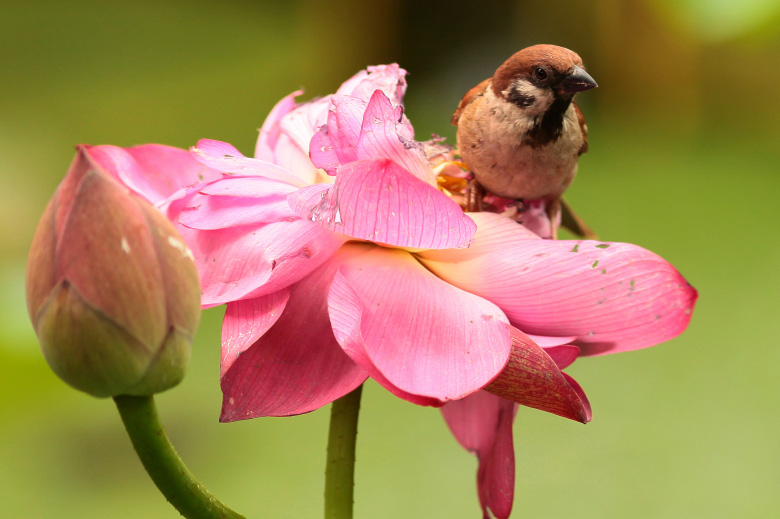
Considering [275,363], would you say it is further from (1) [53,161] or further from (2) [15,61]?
(2) [15,61]

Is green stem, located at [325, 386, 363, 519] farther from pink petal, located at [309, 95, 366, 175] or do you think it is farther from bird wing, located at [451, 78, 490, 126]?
bird wing, located at [451, 78, 490, 126]

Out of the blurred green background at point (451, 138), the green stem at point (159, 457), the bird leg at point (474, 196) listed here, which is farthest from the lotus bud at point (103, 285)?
the blurred green background at point (451, 138)

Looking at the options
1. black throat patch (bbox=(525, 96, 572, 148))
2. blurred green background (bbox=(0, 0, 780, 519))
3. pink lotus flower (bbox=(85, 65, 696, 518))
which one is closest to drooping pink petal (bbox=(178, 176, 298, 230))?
pink lotus flower (bbox=(85, 65, 696, 518))

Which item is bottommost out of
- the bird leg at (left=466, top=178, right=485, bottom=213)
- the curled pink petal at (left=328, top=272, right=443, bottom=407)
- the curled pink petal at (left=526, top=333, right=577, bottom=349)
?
the curled pink petal at (left=526, top=333, right=577, bottom=349)

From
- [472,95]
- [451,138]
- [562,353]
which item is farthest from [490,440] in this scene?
[451,138]

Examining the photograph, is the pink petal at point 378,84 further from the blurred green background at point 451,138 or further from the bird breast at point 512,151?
the blurred green background at point 451,138

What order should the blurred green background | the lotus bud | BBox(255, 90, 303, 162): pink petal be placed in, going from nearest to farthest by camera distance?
the lotus bud < BBox(255, 90, 303, 162): pink petal < the blurred green background

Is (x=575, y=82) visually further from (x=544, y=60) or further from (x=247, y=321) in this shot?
(x=247, y=321)
